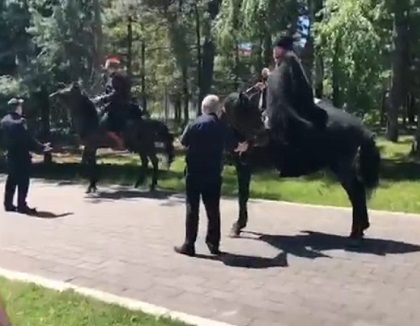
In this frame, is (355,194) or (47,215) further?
(47,215)

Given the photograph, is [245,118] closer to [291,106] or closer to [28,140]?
[291,106]

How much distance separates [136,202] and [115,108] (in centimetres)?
235

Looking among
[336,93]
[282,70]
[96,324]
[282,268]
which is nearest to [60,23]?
[336,93]

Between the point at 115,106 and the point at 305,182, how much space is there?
13.4 feet

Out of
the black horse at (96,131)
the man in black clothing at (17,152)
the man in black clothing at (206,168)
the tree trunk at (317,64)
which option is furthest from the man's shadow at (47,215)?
the tree trunk at (317,64)

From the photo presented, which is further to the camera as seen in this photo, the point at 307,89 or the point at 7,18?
the point at 7,18

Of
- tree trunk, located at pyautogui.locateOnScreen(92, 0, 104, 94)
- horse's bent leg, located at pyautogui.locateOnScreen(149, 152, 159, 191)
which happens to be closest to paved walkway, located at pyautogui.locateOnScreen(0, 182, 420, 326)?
horse's bent leg, located at pyautogui.locateOnScreen(149, 152, 159, 191)

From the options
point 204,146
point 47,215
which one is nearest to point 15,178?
point 47,215

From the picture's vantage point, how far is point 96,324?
19.1 feet

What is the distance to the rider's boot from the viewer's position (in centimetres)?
1449

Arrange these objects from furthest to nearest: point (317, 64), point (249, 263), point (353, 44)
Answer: point (317, 64) → point (353, 44) → point (249, 263)

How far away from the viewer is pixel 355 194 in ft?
29.8

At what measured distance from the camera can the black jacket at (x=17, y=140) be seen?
12078 mm

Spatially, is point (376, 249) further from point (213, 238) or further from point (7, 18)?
point (7, 18)
